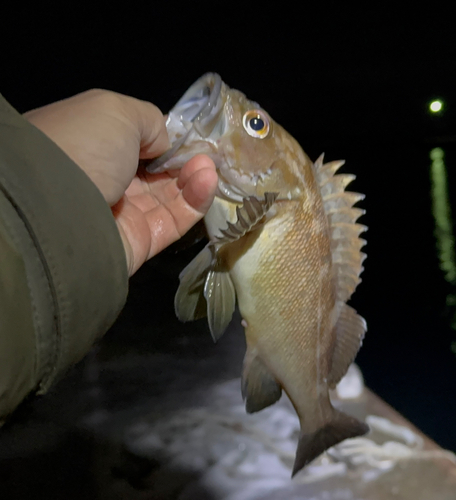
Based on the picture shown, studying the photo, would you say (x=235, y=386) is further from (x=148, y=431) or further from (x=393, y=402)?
(x=393, y=402)

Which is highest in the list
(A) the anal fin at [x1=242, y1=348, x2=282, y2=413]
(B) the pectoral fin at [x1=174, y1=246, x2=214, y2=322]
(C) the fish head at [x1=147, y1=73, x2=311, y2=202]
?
(C) the fish head at [x1=147, y1=73, x2=311, y2=202]

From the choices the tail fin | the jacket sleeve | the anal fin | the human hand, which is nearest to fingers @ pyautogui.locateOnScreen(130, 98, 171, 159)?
the human hand

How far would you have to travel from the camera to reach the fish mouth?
1.04 meters

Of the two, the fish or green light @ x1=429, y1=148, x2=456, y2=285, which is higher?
the fish

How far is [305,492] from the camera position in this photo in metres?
1.38

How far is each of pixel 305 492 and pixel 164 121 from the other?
1289 millimetres

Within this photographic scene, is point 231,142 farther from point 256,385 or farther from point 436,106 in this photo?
point 436,106

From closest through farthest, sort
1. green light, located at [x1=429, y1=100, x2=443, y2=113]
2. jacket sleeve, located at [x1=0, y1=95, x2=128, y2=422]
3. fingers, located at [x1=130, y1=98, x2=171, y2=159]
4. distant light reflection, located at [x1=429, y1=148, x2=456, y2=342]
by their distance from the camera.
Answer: jacket sleeve, located at [x1=0, y1=95, x2=128, y2=422] < fingers, located at [x1=130, y1=98, x2=171, y2=159] < distant light reflection, located at [x1=429, y1=148, x2=456, y2=342] < green light, located at [x1=429, y1=100, x2=443, y2=113]

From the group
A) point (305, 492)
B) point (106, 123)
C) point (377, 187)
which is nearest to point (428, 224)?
point (377, 187)

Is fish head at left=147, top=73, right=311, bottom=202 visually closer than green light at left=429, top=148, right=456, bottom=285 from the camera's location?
Yes

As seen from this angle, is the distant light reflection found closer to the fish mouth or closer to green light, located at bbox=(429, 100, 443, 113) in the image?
the fish mouth

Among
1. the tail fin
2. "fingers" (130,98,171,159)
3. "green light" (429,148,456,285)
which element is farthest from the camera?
"green light" (429,148,456,285)

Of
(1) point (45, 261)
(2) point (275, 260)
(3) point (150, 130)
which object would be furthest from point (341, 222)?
(1) point (45, 261)

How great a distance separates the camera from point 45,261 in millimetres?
638
